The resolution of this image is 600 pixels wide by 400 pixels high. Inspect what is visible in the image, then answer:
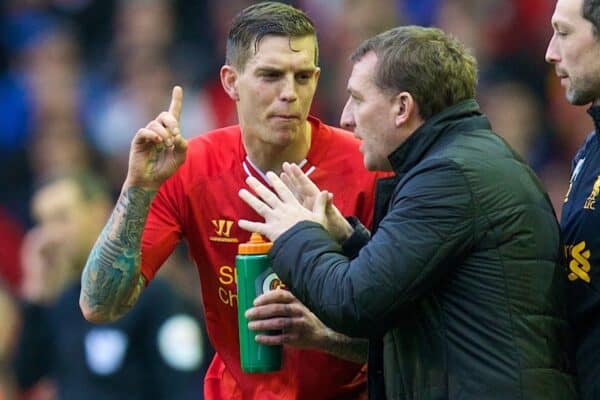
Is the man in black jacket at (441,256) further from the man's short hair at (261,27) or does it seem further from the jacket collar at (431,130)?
the man's short hair at (261,27)

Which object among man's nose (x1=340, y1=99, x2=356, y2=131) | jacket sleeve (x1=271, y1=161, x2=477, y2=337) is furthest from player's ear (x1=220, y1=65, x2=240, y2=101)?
jacket sleeve (x1=271, y1=161, x2=477, y2=337)

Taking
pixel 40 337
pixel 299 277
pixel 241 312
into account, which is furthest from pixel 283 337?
pixel 40 337

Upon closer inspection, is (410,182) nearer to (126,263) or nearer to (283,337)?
(283,337)

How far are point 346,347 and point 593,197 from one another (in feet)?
3.31

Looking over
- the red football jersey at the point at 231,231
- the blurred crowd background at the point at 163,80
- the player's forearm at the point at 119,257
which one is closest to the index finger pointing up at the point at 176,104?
the player's forearm at the point at 119,257

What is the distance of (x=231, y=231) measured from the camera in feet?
17.9

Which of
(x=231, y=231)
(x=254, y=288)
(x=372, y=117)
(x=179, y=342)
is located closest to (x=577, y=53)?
(x=372, y=117)

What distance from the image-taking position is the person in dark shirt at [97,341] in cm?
750

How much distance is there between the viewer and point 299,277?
4.53 meters

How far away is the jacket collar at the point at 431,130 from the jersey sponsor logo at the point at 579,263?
49 cm

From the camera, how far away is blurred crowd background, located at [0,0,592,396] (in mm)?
9625

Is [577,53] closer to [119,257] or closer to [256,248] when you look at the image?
[256,248]

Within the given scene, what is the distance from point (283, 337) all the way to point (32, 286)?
3.62m

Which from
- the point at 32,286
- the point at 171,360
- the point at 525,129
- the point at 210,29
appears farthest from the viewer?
the point at 210,29
